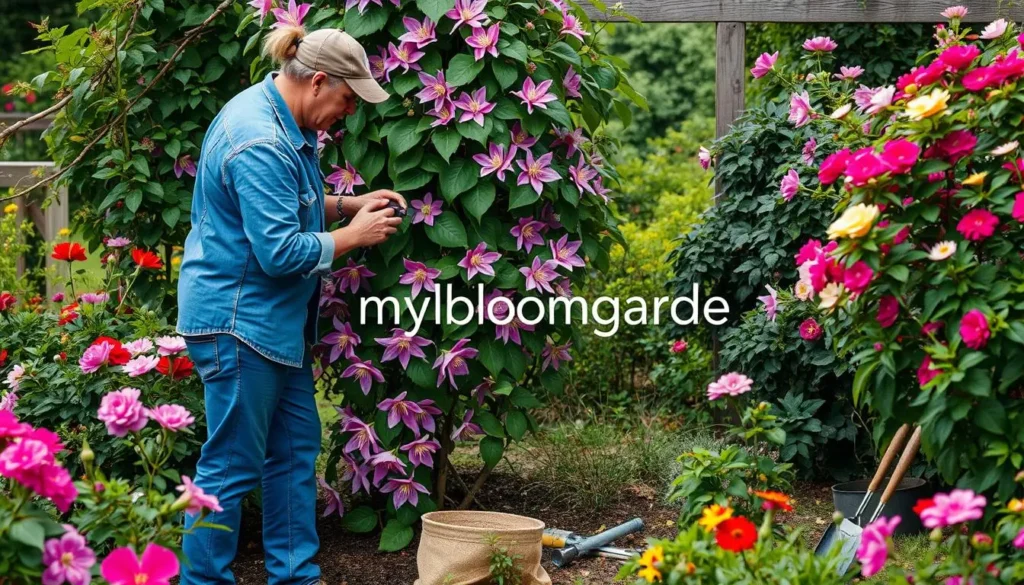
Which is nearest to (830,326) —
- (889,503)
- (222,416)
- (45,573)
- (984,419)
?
(984,419)

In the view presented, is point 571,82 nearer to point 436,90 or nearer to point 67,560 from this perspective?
point 436,90

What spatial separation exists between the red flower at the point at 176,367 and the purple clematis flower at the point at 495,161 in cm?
103

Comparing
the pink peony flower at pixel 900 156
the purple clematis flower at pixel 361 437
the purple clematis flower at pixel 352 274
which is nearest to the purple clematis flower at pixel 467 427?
the purple clematis flower at pixel 361 437

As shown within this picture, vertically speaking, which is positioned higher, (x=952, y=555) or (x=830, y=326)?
(x=830, y=326)

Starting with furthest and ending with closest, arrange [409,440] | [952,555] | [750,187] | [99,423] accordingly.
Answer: [750,187] < [409,440] < [99,423] < [952,555]

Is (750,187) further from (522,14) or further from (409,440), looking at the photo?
(409,440)

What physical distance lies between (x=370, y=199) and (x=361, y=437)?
0.75 metres

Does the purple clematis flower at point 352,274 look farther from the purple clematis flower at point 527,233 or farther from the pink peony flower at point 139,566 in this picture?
the pink peony flower at point 139,566

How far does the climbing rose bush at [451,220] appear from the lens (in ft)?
10.6

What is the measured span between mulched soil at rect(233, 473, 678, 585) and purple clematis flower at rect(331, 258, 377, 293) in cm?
86

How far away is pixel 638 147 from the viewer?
468 inches

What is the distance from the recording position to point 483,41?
3.16 meters

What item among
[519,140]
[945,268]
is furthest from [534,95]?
[945,268]

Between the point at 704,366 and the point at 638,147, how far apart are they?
23.7 feet
